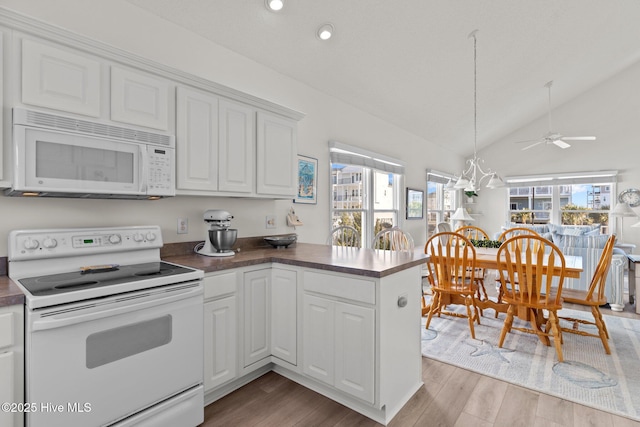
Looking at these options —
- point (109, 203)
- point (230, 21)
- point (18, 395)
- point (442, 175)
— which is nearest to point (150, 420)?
point (18, 395)

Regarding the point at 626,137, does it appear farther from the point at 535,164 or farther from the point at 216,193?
the point at 216,193

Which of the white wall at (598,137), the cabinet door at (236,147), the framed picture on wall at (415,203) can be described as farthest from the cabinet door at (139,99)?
the white wall at (598,137)

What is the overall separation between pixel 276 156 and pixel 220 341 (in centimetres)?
145

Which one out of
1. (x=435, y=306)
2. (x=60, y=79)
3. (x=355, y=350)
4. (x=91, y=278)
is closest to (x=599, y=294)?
(x=435, y=306)

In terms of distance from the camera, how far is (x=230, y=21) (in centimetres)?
245

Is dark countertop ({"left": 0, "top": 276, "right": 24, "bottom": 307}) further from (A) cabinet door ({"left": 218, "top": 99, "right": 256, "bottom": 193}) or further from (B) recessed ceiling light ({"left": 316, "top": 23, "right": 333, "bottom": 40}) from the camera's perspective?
(B) recessed ceiling light ({"left": 316, "top": 23, "right": 333, "bottom": 40})

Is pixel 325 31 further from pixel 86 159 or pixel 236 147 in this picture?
pixel 86 159

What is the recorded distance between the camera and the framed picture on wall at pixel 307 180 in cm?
330

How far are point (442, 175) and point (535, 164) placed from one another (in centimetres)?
233

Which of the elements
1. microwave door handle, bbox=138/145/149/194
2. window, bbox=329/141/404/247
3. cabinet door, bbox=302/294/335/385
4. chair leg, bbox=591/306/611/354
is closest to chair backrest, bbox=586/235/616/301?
chair leg, bbox=591/306/611/354

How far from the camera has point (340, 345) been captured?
1.92m

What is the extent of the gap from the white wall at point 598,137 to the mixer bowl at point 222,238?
19.6 ft

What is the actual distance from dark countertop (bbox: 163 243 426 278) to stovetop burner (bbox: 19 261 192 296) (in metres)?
0.21

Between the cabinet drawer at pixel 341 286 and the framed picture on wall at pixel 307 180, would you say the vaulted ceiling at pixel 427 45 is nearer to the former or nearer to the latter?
the framed picture on wall at pixel 307 180
